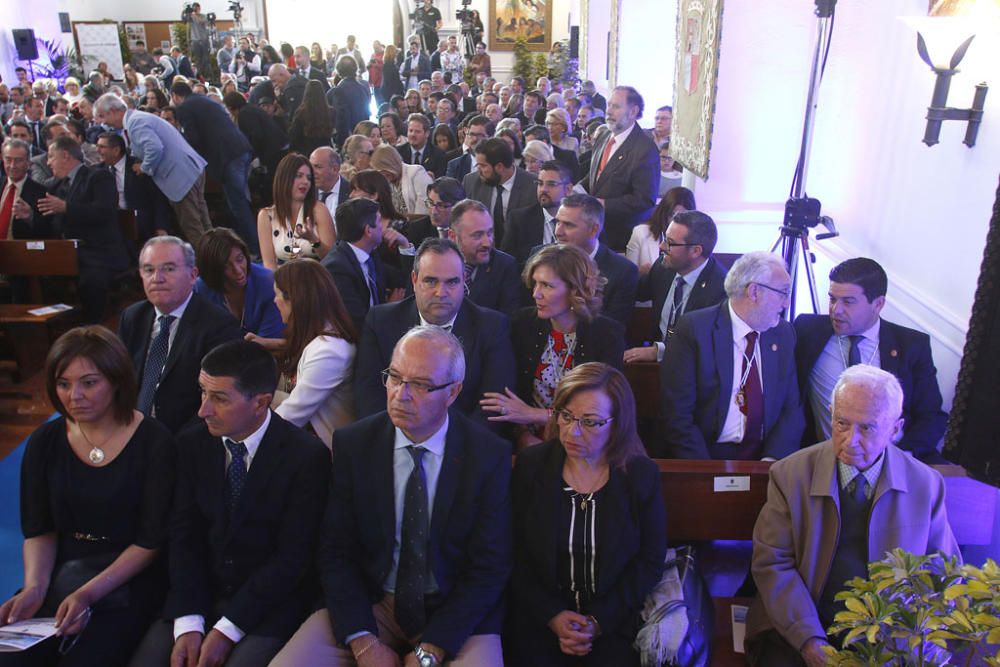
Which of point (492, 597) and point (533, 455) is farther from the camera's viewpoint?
point (533, 455)

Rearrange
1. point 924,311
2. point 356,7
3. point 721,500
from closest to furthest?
point 721,500, point 924,311, point 356,7

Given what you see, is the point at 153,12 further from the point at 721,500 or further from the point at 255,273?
the point at 721,500

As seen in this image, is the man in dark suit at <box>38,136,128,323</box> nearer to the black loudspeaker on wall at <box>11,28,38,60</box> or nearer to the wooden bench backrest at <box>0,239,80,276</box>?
the wooden bench backrest at <box>0,239,80,276</box>

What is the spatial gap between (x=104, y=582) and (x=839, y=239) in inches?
164

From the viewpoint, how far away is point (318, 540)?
8.23ft

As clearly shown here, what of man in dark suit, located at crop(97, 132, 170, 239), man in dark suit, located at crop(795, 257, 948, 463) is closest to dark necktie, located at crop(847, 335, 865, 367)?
man in dark suit, located at crop(795, 257, 948, 463)

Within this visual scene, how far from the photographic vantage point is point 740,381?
10.3ft

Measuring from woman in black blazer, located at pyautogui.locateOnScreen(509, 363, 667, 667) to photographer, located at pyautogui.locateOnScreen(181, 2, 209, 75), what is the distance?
17.3 m

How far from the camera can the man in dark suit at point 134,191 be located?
251 inches

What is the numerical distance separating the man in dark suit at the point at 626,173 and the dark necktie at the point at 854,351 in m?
2.67

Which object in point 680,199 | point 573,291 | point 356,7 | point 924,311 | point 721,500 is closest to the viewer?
point 721,500

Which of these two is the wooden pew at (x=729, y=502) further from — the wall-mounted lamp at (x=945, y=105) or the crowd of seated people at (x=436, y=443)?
the wall-mounted lamp at (x=945, y=105)

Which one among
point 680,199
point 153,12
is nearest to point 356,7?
point 153,12

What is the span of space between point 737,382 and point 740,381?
13 millimetres
